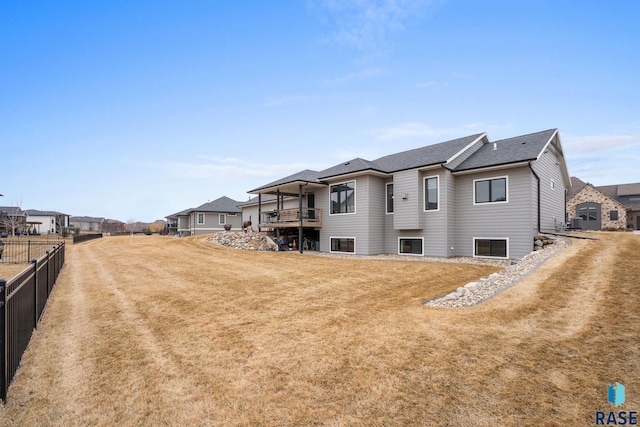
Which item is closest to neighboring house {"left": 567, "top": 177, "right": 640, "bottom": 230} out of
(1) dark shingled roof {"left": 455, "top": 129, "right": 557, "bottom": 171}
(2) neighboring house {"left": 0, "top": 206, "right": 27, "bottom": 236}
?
(1) dark shingled roof {"left": 455, "top": 129, "right": 557, "bottom": 171}

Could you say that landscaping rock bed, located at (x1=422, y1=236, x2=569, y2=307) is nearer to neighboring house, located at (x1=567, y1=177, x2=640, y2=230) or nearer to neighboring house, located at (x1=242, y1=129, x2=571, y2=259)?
neighboring house, located at (x1=242, y1=129, x2=571, y2=259)

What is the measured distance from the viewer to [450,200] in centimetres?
1515

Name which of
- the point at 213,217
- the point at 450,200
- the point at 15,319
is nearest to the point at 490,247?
the point at 450,200

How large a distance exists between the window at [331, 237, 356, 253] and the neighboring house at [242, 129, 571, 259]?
0.21 feet

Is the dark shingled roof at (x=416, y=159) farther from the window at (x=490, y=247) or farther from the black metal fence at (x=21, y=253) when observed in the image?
the black metal fence at (x=21, y=253)

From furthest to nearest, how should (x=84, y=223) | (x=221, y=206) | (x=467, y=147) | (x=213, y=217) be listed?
(x=84, y=223)
(x=221, y=206)
(x=213, y=217)
(x=467, y=147)

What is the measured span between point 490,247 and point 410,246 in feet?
13.0

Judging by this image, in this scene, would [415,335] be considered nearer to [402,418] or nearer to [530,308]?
[402,418]

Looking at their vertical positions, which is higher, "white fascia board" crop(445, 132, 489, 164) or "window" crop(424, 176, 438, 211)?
"white fascia board" crop(445, 132, 489, 164)

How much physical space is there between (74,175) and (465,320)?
4343cm

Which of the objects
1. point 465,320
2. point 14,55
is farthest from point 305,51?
point 465,320

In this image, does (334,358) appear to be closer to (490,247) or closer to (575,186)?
(490,247)

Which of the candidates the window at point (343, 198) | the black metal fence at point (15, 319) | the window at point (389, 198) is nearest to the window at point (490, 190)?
the window at point (389, 198)

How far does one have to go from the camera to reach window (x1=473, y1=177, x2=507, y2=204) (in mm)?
14000
